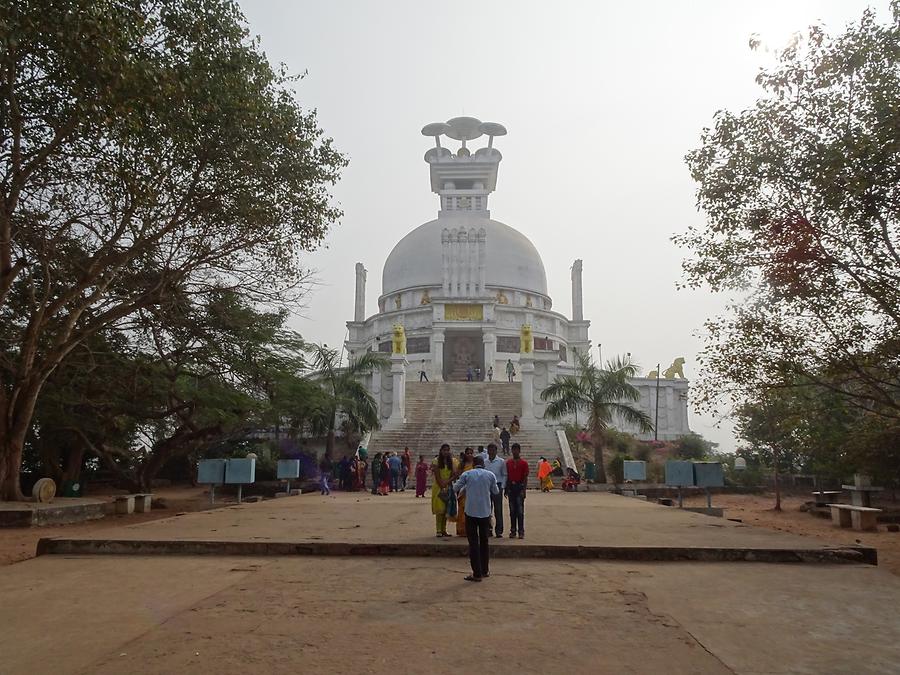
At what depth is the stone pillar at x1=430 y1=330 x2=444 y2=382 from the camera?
40.4 m

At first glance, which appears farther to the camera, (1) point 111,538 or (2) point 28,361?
(2) point 28,361

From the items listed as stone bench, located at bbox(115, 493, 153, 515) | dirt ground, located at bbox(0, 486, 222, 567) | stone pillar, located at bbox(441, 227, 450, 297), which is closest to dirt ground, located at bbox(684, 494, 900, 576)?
dirt ground, located at bbox(0, 486, 222, 567)

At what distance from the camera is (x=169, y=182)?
44.8 feet

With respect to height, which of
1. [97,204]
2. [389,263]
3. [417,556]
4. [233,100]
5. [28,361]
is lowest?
[417,556]

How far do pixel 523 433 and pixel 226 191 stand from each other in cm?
1655

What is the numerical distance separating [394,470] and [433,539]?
1233 cm

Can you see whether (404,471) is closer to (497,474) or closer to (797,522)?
(797,522)

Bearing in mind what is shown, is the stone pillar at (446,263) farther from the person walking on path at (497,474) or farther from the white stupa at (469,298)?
the person walking on path at (497,474)

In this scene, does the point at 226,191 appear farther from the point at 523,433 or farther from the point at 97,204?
the point at 523,433

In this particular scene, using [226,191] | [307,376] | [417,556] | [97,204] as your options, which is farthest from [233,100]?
[307,376]

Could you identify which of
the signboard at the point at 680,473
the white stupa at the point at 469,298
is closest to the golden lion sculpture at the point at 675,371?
the white stupa at the point at 469,298

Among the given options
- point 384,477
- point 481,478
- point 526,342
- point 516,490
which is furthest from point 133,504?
point 526,342

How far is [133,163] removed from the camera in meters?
12.6

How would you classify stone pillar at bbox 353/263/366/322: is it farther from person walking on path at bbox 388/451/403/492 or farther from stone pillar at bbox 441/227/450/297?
person walking on path at bbox 388/451/403/492
